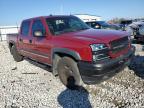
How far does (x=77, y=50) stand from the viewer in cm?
450

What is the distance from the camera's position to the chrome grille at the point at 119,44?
4.50 m

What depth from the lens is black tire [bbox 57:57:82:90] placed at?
4.79 meters

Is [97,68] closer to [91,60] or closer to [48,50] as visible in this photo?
[91,60]

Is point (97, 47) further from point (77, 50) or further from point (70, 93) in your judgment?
point (70, 93)

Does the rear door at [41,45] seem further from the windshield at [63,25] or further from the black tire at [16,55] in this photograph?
the black tire at [16,55]

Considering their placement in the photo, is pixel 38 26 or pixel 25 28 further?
pixel 25 28

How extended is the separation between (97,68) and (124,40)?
131 centimetres

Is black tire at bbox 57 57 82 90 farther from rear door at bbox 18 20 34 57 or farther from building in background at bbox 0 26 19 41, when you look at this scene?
building in background at bbox 0 26 19 41

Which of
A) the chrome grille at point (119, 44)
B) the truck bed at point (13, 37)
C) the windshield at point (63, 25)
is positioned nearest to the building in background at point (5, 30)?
the truck bed at point (13, 37)

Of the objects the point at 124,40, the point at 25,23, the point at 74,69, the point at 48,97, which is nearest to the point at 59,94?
the point at 48,97

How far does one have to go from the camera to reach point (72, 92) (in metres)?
4.90

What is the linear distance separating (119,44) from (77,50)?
108 centimetres

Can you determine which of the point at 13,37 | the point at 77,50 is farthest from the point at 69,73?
the point at 13,37

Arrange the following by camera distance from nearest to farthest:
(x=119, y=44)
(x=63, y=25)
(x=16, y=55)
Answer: (x=119, y=44), (x=63, y=25), (x=16, y=55)
